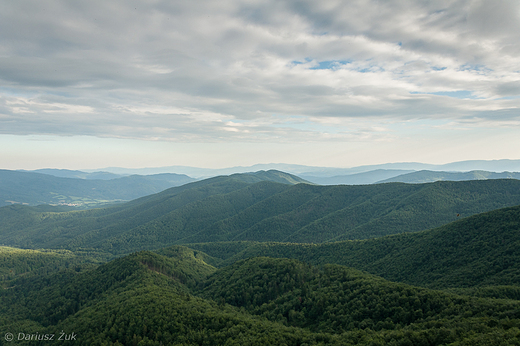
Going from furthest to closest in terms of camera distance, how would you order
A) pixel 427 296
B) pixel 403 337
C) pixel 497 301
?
pixel 427 296 < pixel 497 301 < pixel 403 337

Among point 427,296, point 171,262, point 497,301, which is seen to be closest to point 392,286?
point 427,296

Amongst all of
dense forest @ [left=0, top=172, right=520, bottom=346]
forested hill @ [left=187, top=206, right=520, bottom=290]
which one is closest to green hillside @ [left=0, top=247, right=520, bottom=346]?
dense forest @ [left=0, top=172, right=520, bottom=346]

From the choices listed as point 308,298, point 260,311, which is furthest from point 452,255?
point 260,311

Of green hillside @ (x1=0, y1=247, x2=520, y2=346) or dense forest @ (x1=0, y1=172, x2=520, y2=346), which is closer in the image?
green hillside @ (x1=0, y1=247, x2=520, y2=346)

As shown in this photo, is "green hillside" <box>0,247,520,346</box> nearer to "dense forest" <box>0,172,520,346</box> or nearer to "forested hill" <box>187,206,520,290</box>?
"dense forest" <box>0,172,520,346</box>

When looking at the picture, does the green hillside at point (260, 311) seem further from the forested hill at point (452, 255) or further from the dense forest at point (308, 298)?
the forested hill at point (452, 255)

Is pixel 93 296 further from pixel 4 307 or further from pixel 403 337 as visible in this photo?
pixel 403 337

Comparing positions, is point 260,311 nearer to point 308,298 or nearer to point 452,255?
point 308,298
